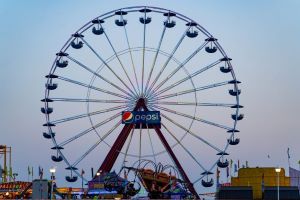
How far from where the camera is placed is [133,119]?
77.9 m

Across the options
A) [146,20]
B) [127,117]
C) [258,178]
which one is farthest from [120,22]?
[258,178]

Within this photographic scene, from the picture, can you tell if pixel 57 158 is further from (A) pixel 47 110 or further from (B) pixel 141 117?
(B) pixel 141 117

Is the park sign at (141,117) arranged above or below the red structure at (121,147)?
above

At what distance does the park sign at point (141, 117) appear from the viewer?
7781 centimetres

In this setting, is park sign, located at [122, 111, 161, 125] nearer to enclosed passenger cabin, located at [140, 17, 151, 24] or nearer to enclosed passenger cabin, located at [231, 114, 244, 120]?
enclosed passenger cabin, located at [231, 114, 244, 120]

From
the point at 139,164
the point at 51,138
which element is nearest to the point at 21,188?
the point at 51,138

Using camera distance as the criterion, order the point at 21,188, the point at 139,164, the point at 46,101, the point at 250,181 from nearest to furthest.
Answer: the point at 139,164, the point at 46,101, the point at 250,181, the point at 21,188

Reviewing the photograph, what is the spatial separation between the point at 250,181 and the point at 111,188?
2130 centimetres

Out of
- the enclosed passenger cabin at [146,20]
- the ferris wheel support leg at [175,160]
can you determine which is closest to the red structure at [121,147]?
the ferris wheel support leg at [175,160]

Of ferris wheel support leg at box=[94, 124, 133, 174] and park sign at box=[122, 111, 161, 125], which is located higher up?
park sign at box=[122, 111, 161, 125]

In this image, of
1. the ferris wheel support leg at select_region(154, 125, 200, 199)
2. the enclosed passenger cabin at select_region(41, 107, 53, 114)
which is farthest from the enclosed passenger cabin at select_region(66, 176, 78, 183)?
the ferris wheel support leg at select_region(154, 125, 200, 199)

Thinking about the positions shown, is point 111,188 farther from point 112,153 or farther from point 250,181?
point 250,181

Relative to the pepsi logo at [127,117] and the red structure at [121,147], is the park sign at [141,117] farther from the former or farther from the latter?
the red structure at [121,147]

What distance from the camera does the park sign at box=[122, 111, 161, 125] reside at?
7781 centimetres
